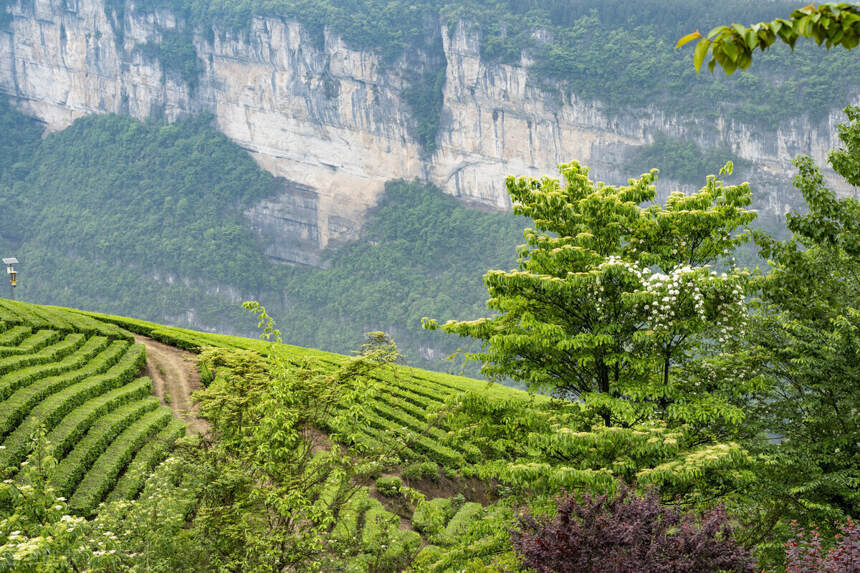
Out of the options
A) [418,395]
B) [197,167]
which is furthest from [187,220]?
[418,395]

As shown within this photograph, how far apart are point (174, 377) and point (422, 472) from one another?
8185 mm

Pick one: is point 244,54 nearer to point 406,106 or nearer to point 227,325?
point 406,106

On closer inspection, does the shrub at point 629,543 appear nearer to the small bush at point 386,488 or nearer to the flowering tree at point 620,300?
the flowering tree at point 620,300

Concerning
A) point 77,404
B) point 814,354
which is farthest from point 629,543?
point 77,404

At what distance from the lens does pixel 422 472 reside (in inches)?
632

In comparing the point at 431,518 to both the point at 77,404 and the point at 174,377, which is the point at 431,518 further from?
the point at 174,377

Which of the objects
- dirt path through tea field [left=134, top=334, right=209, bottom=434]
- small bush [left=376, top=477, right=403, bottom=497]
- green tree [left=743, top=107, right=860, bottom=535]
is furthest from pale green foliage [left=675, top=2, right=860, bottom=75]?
dirt path through tea field [left=134, top=334, right=209, bottom=434]

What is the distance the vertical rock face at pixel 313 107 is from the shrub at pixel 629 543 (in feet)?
315

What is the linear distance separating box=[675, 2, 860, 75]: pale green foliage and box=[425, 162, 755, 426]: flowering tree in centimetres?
627

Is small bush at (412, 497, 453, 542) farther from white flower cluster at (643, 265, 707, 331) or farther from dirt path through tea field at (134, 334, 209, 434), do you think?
dirt path through tea field at (134, 334, 209, 434)

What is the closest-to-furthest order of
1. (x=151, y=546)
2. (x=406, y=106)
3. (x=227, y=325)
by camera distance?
1. (x=151, y=546)
2. (x=227, y=325)
3. (x=406, y=106)

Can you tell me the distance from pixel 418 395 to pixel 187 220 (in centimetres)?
9914

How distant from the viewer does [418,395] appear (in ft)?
70.8

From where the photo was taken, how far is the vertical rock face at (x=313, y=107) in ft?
334
